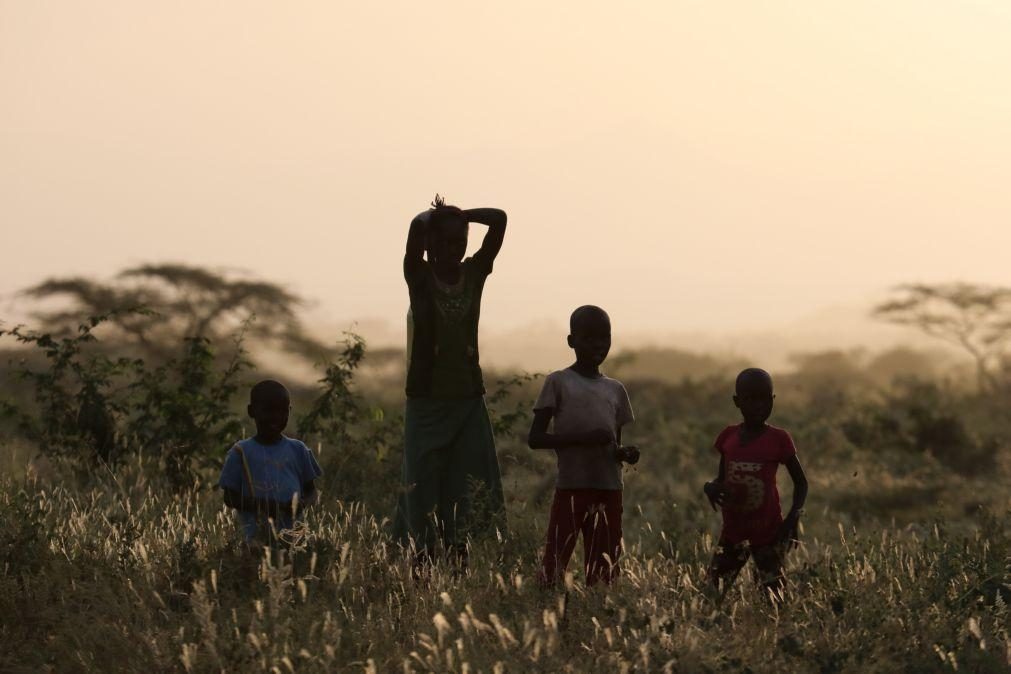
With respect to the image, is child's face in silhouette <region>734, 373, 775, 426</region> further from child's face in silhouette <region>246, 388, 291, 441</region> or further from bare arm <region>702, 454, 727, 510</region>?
child's face in silhouette <region>246, 388, 291, 441</region>

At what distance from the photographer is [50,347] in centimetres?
1092

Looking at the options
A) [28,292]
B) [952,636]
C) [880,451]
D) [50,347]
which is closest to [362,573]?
[952,636]

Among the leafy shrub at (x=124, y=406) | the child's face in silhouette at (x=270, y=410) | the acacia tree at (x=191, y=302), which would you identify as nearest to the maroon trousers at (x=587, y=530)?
the child's face in silhouette at (x=270, y=410)

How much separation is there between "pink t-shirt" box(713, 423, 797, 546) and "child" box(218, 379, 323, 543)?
6.36ft

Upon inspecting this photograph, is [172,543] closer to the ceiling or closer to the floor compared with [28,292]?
closer to the floor

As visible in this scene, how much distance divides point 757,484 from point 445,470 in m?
1.84

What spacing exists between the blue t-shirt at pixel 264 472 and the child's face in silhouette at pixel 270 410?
0.25 ft

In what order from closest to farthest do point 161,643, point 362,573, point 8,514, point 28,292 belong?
1. point 161,643
2. point 362,573
3. point 8,514
4. point 28,292

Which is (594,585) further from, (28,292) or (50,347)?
(28,292)

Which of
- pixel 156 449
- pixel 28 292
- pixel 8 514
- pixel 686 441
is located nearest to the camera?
pixel 8 514

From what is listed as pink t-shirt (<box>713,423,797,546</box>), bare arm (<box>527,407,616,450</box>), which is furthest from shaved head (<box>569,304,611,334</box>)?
pink t-shirt (<box>713,423,797,546</box>)

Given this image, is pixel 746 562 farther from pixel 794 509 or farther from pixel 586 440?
pixel 586 440

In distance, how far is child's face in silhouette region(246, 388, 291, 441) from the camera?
5.98m

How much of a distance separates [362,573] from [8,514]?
2.95m
